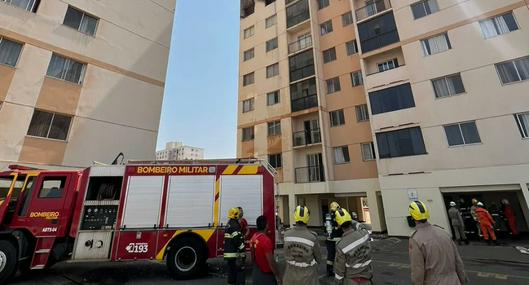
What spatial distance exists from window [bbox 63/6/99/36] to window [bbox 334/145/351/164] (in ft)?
62.6

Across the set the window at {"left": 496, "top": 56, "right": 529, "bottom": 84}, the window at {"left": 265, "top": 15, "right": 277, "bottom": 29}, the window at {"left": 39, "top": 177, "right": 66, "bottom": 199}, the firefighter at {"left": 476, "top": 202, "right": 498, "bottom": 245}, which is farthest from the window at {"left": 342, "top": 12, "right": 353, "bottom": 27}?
the window at {"left": 39, "top": 177, "right": 66, "bottom": 199}

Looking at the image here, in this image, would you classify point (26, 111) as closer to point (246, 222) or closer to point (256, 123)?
point (246, 222)

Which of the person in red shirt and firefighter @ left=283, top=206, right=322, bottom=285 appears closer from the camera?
firefighter @ left=283, top=206, right=322, bottom=285

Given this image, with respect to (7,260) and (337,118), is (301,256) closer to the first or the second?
(7,260)

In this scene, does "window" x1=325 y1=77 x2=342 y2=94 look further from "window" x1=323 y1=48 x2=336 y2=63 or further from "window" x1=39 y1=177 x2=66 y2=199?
"window" x1=39 y1=177 x2=66 y2=199

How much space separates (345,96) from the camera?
68.4ft

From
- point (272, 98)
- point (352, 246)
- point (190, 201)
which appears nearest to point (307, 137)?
point (272, 98)

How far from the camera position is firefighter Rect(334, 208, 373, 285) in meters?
3.66

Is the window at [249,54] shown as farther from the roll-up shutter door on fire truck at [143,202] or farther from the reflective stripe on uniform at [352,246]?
the reflective stripe on uniform at [352,246]

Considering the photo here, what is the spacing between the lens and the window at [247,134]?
83.0ft

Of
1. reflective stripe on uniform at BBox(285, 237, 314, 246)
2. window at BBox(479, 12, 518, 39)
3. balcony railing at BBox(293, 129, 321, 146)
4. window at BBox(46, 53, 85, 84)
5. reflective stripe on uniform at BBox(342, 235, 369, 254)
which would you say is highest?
window at BBox(479, 12, 518, 39)

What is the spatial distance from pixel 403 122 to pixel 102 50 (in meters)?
20.0

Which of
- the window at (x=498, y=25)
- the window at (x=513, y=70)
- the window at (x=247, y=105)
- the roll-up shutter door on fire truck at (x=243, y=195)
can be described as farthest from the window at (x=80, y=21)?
the window at (x=513, y=70)

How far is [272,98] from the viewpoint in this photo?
24.7m
